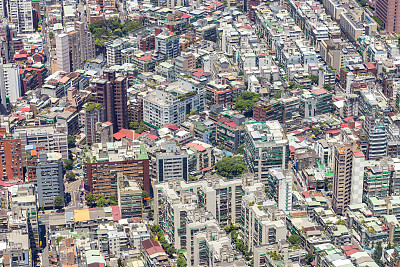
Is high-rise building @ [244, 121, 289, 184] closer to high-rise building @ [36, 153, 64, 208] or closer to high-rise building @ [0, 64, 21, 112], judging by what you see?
high-rise building @ [36, 153, 64, 208]

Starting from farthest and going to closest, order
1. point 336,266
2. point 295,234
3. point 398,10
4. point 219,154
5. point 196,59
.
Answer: point 398,10 → point 196,59 → point 219,154 → point 295,234 → point 336,266

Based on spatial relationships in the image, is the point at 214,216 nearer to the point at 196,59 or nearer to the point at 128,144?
the point at 128,144

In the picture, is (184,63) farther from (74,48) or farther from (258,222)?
(258,222)

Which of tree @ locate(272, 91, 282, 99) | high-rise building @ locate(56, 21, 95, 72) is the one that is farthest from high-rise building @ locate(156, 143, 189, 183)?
high-rise building @ locate(56, 21, 95, 72)

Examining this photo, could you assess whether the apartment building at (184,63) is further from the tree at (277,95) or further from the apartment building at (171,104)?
the tree at (277,95)

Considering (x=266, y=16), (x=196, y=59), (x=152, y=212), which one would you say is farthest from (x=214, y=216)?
(x=266, y=16)
